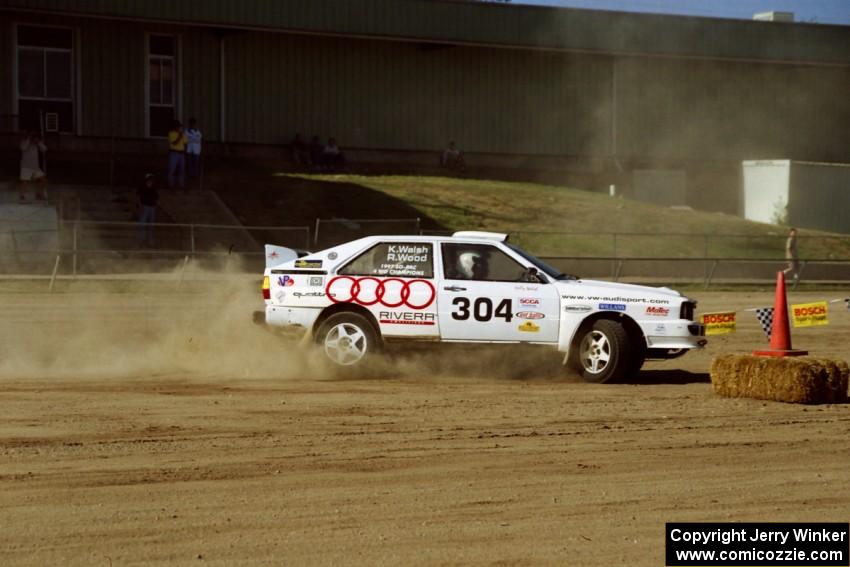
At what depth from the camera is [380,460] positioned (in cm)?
841

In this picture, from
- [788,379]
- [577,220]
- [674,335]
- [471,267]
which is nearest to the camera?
[788,379]

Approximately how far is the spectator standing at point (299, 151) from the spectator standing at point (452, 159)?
14.1 feet

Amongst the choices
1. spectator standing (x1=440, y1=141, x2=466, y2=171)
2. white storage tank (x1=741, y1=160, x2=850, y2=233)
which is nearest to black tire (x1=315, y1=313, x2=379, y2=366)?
spectator standing (x1=440, y1=141, x2=466, y2=171)

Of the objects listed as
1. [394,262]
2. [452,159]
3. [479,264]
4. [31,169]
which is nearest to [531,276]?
[479,264]

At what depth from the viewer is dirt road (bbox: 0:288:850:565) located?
6.54 meters

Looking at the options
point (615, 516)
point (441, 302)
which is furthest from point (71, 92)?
point (615, 516)

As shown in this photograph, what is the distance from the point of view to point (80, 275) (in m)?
22.6

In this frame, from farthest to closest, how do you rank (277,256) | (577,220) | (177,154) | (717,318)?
(577,220)
(177,154)
(277,256)
(717,318)

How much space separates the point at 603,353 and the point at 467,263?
5.39 feet

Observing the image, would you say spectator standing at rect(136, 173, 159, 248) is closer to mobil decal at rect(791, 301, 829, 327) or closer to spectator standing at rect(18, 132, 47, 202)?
spectator standing at rect(18, 132, 47, 202)

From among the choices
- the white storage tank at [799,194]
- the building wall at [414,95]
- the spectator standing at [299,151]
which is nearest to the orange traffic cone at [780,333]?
the spectator standing at [299,151]

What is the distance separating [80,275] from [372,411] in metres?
13.6

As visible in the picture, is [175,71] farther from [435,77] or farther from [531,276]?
[531,276]

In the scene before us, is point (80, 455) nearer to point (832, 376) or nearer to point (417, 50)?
point (832, 376)
